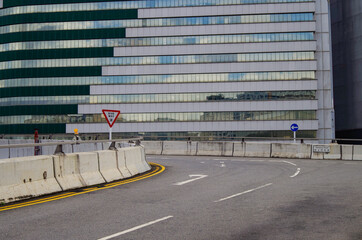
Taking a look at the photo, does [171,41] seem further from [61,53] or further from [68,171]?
[68,171]

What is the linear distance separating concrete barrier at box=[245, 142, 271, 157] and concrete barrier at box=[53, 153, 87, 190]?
1791 centimetres

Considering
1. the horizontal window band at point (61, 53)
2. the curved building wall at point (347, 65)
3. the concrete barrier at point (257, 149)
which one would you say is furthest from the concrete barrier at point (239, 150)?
the curved building wall at point (347, 65)

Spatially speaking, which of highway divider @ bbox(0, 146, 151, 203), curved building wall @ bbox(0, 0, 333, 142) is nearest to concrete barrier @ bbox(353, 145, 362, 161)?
highway divider @ bbox(0, 146, 151, 203)

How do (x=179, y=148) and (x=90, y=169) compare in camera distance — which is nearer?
(x=90, y=169)

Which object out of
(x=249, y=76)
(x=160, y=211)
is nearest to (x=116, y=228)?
(x=160, y=211)

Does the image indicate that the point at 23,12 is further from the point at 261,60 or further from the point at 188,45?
the point at 261,60

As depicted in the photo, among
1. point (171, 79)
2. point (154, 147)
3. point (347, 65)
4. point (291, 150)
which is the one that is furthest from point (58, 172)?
point (347, 65)

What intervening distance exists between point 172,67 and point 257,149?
42.3 m

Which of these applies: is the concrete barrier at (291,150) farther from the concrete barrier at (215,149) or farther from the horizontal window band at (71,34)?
the horizontal window band at (71,34)

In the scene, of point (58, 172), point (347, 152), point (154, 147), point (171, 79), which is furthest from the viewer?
point (171, 79)

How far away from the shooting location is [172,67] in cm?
6931

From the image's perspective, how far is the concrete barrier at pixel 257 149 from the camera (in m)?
28.4

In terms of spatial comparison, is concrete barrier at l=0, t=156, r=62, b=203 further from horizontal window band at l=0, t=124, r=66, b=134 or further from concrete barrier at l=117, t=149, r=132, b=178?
horizontal window band at l=0, t=124, r=66, b=134

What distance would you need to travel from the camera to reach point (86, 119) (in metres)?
71.1
